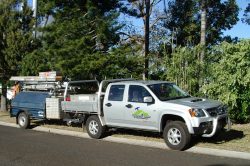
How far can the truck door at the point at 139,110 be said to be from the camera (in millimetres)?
12578

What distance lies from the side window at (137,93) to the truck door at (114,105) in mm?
305

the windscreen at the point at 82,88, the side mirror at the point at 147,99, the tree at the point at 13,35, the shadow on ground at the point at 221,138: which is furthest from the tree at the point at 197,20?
the side mirror at the point at 147,99

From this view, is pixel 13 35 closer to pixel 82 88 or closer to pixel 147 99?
pixel 82 88

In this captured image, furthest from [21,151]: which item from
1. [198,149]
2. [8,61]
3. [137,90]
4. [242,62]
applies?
[8,61]

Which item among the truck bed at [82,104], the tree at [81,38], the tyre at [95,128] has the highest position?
the tree at [81,38]

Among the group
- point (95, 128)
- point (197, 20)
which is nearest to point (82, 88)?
point (95, 128)

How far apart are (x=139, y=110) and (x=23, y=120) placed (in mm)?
6517

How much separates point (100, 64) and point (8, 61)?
639 cm

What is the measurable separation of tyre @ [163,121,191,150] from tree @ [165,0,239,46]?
15137 millimetres

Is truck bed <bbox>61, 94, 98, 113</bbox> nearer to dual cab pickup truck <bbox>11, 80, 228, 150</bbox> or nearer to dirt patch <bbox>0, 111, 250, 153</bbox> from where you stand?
dual cab pickup truck <bbox>11, 80, 228, 150</bbox>

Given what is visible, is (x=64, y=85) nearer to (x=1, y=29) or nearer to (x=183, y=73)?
(x=183, y=73)

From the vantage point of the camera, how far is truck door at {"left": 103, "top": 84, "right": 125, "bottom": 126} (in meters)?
13.5

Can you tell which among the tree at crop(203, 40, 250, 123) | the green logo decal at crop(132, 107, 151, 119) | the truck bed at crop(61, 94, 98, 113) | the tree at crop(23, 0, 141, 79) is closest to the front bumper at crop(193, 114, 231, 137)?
the green logo decal at crop(132, 107, 151, 119)

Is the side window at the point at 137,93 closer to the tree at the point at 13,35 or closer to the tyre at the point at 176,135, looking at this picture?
the tyre at the point at 176,135
